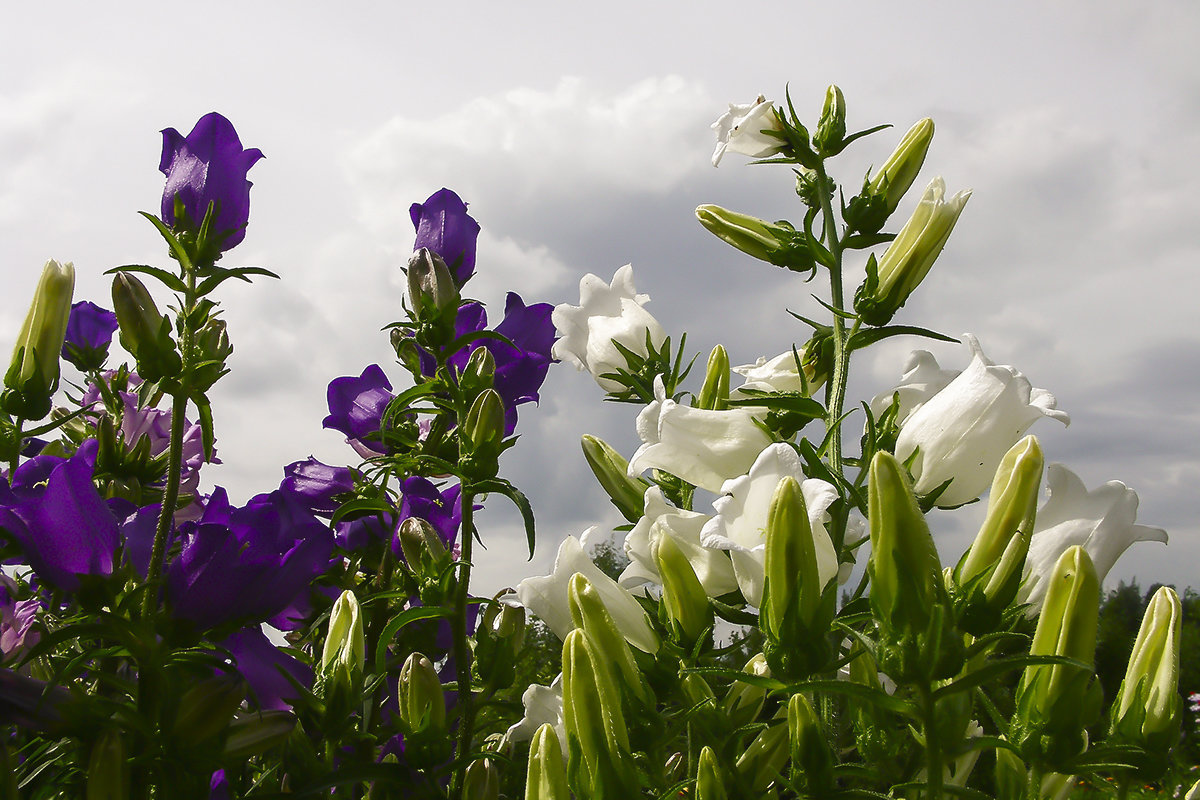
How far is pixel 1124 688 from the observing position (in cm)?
82

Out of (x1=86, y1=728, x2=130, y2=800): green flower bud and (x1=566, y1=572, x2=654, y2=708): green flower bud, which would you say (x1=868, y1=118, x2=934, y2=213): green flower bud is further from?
(x1=86, y1=728, x2=130, y2=800): green flower bud

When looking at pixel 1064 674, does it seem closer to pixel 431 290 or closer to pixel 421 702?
pixel 421 702

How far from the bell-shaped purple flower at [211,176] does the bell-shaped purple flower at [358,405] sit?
14.7 inches

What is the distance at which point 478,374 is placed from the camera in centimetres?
128

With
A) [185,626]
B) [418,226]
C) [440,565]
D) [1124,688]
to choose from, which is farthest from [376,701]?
[1124,688]

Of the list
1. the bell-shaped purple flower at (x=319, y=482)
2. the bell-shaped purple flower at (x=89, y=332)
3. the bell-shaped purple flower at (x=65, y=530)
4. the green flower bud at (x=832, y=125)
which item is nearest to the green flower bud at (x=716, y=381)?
the green flower bud at (x=832, y=125)

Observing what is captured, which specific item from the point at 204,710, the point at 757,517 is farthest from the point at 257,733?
the point at 757,517

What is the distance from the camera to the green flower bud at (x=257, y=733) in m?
0.84

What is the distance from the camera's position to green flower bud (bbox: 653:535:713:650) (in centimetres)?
92

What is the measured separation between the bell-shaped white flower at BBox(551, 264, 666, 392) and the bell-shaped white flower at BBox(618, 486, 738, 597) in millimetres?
474

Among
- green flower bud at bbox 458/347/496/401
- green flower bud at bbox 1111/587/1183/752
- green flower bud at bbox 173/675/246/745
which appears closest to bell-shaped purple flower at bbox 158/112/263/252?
green flower bud at bbox 458/347/496/401

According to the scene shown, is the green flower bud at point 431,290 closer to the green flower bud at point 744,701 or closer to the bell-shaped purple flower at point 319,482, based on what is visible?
the bell-shaped purple flower at point 319,482

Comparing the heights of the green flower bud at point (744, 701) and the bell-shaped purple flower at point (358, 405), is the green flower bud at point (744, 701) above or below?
below

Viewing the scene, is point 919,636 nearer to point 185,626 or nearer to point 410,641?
point 185,626
